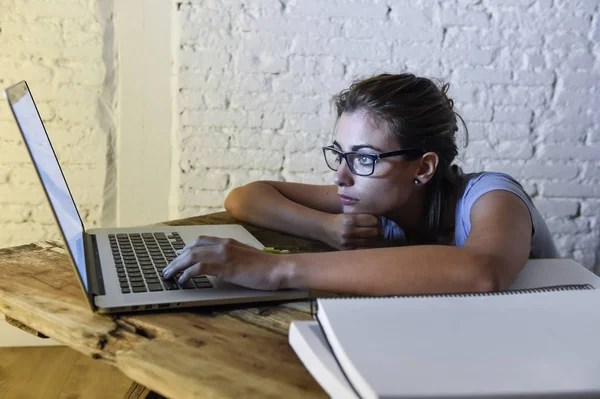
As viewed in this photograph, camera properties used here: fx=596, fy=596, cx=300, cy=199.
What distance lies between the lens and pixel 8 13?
1.89m

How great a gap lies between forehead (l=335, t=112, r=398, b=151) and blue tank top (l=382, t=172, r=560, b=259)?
0.54ft

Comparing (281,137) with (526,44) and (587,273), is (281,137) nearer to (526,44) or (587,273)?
(526,44)

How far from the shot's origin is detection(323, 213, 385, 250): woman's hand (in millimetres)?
1147

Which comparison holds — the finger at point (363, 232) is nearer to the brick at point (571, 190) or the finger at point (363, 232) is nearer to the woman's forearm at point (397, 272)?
the woman's forearm at point (397, 272)

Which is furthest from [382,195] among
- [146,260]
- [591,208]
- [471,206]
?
[591,208]

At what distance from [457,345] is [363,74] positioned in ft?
5.32

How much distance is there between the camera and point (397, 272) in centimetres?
79

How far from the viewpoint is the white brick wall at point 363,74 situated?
6.48 feet

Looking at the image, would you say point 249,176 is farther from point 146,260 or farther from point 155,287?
point 155,287

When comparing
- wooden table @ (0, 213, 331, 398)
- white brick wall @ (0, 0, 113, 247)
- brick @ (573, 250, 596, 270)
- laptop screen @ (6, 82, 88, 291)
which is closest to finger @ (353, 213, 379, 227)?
wooden table @ (0, 213, 331, 398)

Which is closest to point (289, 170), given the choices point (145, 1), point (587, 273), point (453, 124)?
point (145, 1)

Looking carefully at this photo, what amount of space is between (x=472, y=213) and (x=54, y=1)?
5.07ft

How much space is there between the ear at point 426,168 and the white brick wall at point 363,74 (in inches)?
35.7

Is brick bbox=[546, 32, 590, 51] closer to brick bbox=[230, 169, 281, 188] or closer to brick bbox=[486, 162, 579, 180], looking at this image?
brick bbox=[486, 162, 579, 180]
